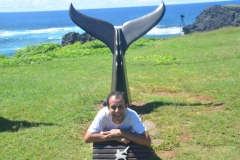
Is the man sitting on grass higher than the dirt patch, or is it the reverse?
the man sitting on grass

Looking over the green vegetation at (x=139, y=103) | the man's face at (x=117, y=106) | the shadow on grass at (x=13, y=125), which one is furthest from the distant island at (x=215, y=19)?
the man's face at (x=117, y=106)

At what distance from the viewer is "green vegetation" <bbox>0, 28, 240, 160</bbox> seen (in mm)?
5941

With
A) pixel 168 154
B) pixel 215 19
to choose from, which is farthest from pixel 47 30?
pixel 168 154

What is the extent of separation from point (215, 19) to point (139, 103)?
199 feet

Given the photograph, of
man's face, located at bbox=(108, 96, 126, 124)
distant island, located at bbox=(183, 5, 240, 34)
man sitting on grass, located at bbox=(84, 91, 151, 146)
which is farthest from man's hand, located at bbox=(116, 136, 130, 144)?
distant island, located at bbox=(183, 5, 240, 34)

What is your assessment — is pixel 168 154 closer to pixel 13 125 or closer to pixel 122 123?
pixel 122 123

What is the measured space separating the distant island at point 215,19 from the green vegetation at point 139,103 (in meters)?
44.6

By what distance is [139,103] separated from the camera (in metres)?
8.32

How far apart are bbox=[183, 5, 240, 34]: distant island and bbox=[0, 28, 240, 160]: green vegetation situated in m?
44.6

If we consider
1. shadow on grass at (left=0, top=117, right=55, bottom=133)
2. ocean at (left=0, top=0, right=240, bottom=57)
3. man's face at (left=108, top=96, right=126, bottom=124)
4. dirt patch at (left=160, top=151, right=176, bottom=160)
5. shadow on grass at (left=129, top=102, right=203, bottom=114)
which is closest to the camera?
man's face at (left=108, top=96, right=126, bottom=124)

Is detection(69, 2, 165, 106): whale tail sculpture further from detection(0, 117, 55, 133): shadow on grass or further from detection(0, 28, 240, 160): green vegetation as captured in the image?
detection(0, 117, 55, 133): shadow on grass

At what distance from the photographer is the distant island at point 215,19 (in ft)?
199

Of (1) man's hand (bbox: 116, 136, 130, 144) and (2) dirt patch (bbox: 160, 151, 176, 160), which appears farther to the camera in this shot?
(2) dirt patch (bbox: 160, 151, 176, 160)

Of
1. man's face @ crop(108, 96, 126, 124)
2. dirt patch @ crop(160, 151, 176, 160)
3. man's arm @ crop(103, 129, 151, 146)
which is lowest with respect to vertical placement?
dirt patch @ crop(160, 151, 176, 160)
